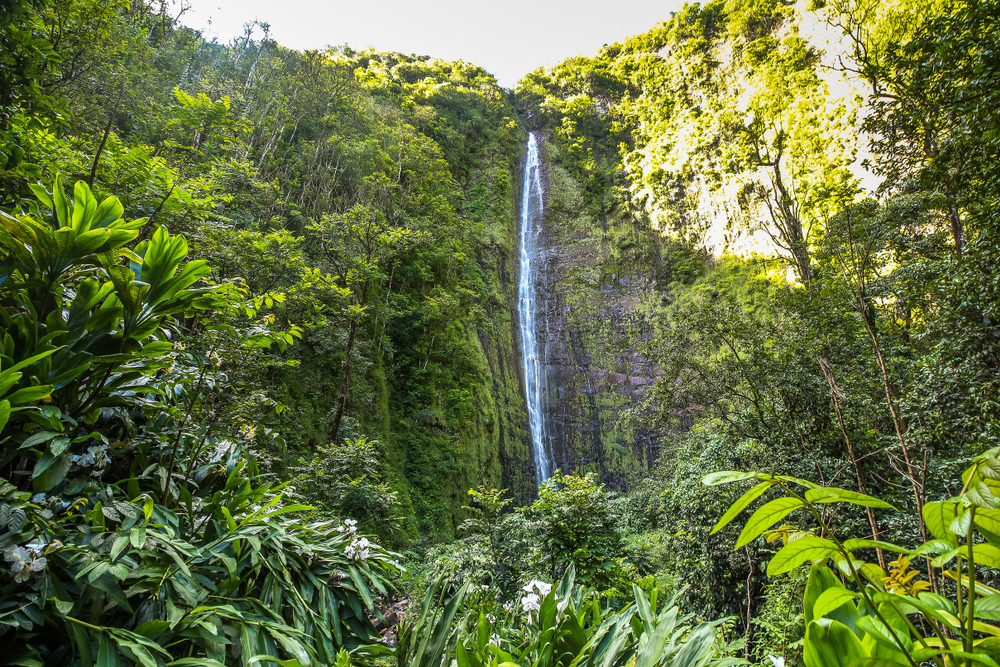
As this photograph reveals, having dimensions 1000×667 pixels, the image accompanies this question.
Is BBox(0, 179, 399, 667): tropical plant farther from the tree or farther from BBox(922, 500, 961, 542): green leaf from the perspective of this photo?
the tree

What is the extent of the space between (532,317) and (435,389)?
8469 mm

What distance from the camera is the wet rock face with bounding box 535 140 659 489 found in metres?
16.5

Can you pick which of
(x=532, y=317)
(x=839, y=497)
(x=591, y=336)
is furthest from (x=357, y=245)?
(x=591, y=336)

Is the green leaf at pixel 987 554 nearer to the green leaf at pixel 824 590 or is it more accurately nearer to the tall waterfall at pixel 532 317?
the green leaf at pixel 824 590

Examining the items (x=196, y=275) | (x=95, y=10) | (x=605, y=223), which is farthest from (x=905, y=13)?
(x=605, y=223)

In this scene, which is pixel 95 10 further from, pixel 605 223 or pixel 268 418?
pixel 605 223

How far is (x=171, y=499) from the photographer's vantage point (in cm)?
207

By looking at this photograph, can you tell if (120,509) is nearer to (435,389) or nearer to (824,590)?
(824,590)

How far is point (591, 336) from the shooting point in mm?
19203

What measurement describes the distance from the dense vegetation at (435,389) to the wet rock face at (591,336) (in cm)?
38

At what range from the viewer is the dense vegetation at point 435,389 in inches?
55.4

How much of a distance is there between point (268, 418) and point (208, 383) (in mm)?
4764

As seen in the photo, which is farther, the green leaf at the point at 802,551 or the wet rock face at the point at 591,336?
the wet rock face at the point at 591,336

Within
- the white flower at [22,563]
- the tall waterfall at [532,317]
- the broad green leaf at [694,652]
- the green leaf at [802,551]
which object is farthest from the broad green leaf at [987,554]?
the tall waterfall at [532,317]
